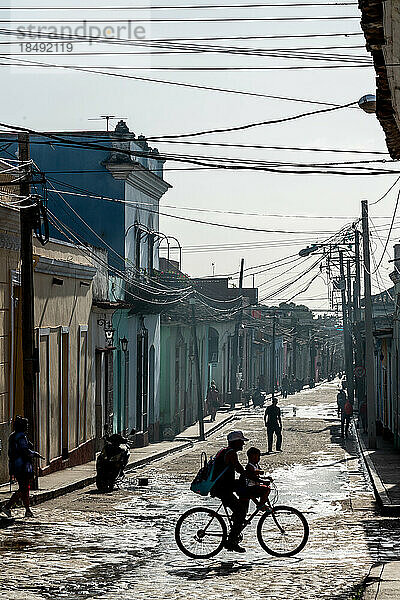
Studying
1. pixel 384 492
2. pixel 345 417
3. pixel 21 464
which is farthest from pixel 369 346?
pixel 21 464

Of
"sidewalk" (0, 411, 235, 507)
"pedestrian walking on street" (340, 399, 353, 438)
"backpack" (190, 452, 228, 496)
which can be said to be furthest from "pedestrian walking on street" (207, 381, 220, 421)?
"backpack" (190, 452, 228, 496)

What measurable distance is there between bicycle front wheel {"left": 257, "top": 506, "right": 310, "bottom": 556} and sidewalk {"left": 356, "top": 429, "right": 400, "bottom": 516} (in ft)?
17.0

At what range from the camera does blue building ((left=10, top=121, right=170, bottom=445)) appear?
34.1 meters

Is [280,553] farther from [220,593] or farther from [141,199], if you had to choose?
[141,199]

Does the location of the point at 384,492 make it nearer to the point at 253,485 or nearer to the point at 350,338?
the point at 253,485

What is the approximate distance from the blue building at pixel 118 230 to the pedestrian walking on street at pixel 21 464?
15267 mm

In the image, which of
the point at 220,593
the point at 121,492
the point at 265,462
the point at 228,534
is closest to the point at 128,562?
the point at 228,534

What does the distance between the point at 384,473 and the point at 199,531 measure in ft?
40.0

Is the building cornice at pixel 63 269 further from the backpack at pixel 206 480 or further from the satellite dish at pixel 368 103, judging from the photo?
the satellite dish at pixel 368 103

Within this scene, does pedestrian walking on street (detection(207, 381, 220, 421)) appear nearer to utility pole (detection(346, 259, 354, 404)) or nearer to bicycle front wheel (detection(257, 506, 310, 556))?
utility pole (detection(346, 259, 354, 404))

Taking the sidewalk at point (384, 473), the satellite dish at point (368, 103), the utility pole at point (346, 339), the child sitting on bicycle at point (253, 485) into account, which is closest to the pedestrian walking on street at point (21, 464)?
the child sitting on bicycle at point (253, 485)

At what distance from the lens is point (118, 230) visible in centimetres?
3600

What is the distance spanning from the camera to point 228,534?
42.2ft

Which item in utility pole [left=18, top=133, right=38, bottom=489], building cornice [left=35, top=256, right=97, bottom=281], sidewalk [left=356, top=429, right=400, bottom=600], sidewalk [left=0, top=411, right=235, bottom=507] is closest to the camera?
sidewalk [left=356, top=429, right=400, bottom=600]
